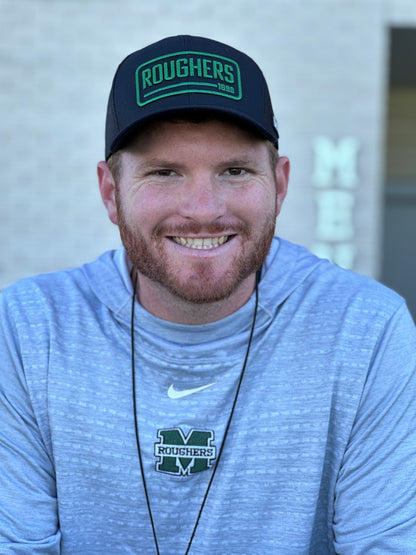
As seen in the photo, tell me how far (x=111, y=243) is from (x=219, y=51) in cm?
501

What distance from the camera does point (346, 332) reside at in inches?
74.1

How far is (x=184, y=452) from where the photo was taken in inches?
73.2

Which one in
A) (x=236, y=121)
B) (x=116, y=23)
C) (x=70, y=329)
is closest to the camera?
(x=236, y=121)

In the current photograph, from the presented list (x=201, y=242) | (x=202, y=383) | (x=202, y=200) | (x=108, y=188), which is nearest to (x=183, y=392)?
(x=202, y=383)

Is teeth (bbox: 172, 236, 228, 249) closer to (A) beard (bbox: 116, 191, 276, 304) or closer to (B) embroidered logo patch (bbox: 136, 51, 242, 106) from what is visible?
(A) beard (bbox: 116, 191, 276, 304)

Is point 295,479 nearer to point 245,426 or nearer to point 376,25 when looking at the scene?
point 245,426

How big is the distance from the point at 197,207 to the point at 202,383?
1.43 feet

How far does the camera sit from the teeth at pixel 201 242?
1860 millimetres

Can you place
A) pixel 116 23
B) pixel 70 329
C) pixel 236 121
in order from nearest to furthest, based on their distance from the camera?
pixel 236 121
pixel 70 329
pixel 116 23

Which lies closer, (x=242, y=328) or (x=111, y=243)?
(x=242, y=328)

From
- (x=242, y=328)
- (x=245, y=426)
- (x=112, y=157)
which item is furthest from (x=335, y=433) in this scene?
(x=112, y=157)

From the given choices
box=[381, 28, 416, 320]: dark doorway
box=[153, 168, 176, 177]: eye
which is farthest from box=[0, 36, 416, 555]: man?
box=[381, 28, 416, 320]: dark doorway

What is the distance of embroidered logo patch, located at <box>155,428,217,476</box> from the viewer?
1855mm

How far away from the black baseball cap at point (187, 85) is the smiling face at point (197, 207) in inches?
Answer: 1.8
